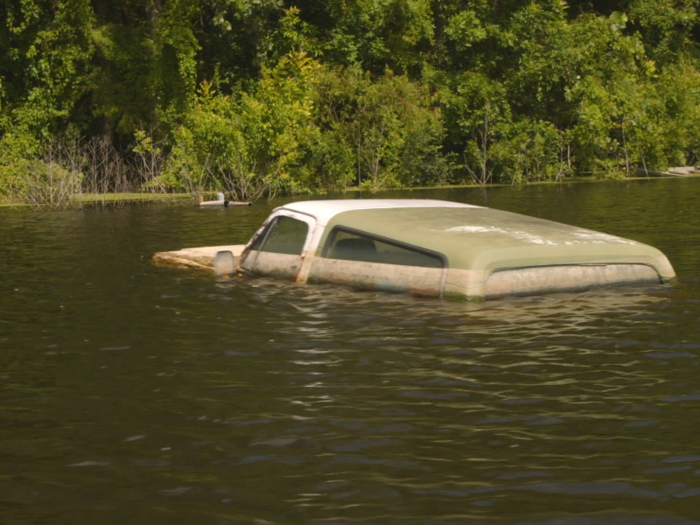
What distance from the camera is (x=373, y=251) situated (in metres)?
12.3

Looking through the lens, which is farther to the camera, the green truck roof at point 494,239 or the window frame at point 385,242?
the window frame at point 385,242

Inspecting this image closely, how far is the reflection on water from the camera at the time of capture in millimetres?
5500

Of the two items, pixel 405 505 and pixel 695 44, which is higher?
pixel 695 44

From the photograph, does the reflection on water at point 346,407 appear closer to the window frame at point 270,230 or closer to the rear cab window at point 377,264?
the rear cab window at point 377,264

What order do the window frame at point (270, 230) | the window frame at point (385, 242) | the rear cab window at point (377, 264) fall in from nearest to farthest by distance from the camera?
the window frame at point (385, 242)
the rear cab window at point (377, 264)
the window frame at point (270, 230)

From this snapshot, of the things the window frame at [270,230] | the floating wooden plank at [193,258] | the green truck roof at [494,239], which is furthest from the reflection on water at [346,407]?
the floating wooden plank at [193,258]

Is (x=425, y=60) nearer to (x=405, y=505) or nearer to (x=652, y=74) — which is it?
(x=652, y=74)

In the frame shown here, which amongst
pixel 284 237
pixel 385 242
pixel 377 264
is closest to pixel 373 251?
pixel 377 264

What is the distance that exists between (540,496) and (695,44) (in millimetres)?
56149

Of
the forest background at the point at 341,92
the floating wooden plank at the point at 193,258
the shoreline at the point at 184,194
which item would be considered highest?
the forest background at the point at 341,92

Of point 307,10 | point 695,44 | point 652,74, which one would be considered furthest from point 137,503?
point 695,44

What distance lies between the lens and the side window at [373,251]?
1161 cm

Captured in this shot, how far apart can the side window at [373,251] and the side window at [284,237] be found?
2.04 ft

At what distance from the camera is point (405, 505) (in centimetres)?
539
